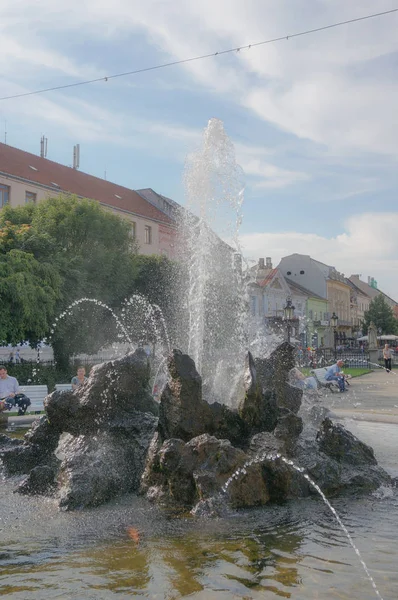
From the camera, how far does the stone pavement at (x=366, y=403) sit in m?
12.3

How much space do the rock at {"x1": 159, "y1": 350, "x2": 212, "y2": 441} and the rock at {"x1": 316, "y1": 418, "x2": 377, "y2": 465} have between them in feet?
4.76

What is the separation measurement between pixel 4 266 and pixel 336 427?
16374mm

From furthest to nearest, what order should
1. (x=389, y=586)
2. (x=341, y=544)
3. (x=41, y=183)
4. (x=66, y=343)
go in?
1. (x=41, y=183)
2. (x=66, y=343)
3. (x=341, y=544)
4. (x=389, y=586)

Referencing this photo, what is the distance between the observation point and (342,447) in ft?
24.2

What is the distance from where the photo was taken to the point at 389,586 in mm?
4074

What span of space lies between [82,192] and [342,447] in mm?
42098

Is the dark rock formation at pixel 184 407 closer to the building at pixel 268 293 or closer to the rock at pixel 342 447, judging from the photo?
the rock at pixel 342 447

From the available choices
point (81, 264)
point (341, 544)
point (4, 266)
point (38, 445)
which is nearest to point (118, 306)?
point (81, 264)

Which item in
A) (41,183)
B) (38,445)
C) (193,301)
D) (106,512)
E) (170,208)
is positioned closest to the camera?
(106,512)

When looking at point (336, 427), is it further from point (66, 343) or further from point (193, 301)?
point (66, 343)

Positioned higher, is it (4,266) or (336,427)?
(4,266)

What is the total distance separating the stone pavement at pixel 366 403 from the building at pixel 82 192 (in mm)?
19088

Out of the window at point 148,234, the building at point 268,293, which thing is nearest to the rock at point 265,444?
the window at point 148,234

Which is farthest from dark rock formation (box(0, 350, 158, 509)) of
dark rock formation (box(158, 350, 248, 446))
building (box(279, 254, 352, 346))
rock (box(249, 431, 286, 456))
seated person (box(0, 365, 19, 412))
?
building (box(279, 254, 352, 346))
